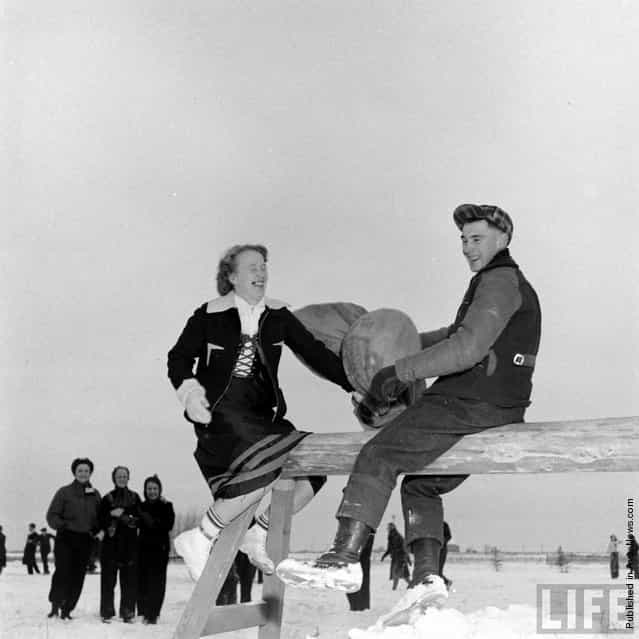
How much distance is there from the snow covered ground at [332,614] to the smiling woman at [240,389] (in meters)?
0.71

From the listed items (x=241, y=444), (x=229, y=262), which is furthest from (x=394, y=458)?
(x=229, y=262)

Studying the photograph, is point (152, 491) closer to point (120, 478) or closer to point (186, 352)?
point (120, 478)

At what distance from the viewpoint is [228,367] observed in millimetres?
3734

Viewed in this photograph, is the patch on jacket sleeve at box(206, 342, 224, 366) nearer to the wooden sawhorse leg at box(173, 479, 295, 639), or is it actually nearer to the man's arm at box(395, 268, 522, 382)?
the wooden sawhorse leg at box(173, 479, 295, 639)

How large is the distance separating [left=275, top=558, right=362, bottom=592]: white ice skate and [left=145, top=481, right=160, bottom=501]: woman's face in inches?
172

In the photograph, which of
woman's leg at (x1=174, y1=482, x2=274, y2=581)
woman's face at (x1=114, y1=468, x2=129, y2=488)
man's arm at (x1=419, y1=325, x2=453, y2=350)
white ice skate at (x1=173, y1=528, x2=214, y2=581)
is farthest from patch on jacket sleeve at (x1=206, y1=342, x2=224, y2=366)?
woman's face at (x1=114, y1=468, x2=129, y2=488)

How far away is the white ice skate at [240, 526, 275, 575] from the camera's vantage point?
12.3ft

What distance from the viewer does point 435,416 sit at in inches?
124

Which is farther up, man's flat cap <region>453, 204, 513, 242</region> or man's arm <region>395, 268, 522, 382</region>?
man's flat cap <region>453, 204, 513, 242</region>

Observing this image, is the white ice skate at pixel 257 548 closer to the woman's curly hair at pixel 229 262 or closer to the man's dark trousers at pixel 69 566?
the woman's curly hair at pixel 229 262

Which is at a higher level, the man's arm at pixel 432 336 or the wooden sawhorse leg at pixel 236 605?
the man's arm at pixel 432 336

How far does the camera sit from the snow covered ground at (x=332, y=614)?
3.10 m

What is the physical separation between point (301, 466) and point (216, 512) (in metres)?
0.40

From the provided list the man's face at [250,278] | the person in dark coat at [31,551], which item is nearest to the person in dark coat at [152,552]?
the man's face at [250,278]
